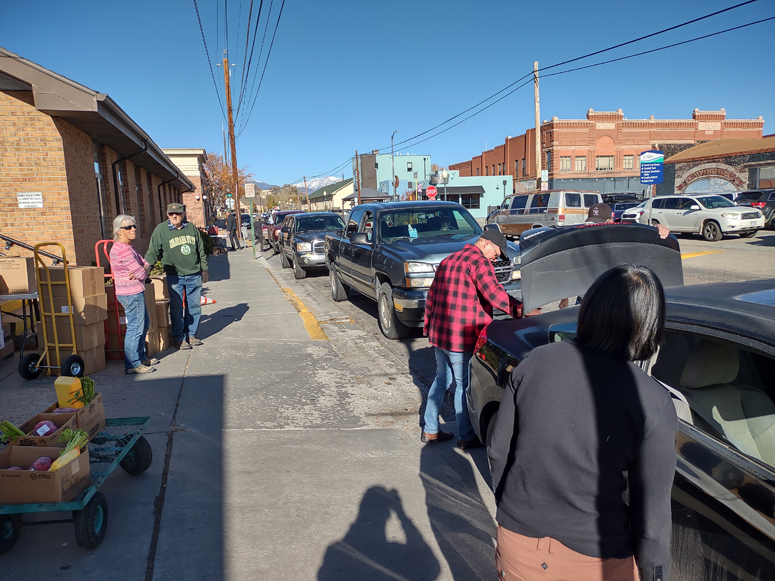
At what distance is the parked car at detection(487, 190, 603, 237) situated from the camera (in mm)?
20812

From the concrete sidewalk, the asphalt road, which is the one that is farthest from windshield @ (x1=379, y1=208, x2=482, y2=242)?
the concrete sidewalk

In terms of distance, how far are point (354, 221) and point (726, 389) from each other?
8301mm

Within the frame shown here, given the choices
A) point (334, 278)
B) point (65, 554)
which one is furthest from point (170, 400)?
point (334, 278)

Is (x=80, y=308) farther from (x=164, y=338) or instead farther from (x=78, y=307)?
(x=164, y=338)

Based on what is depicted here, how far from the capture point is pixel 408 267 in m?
7.28

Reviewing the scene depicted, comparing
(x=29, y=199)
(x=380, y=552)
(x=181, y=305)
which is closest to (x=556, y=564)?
(x=380, y=552)

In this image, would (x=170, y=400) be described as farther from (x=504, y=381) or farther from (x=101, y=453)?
(x=504, y=381)

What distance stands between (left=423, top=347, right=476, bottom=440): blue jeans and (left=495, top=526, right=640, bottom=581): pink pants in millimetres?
2404

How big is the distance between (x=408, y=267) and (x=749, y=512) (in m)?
Result: 5.59

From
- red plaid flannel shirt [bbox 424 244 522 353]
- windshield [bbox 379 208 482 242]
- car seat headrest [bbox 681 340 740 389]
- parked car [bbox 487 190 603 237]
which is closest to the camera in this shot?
car seat headrest [bbox 681 340 740 389]

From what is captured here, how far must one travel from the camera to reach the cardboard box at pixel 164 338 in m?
7.27

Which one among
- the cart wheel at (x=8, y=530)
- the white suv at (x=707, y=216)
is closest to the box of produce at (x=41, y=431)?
the cart wheel at (x=8, y=530)

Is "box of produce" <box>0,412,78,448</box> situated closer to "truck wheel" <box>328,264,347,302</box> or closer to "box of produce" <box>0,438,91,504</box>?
"box of produce" <box>0,438,91,504</box>

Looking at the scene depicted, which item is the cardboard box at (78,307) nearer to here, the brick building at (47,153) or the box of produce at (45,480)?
the box of produce at (45,480)
